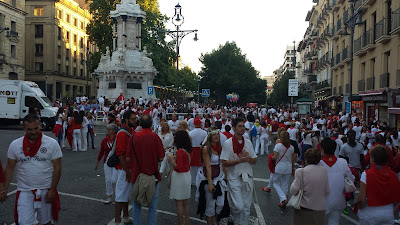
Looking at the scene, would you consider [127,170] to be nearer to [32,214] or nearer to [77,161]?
[32,214]

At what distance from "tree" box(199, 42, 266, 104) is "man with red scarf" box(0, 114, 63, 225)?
56046mm

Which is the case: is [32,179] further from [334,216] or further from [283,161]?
[283,161]

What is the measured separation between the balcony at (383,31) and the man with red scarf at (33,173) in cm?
2126

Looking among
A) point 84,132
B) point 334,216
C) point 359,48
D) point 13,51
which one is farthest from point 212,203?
point 13,51

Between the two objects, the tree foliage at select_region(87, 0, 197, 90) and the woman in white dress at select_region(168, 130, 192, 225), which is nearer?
the woman in white dress at select_region(168, 130, 192, 225)

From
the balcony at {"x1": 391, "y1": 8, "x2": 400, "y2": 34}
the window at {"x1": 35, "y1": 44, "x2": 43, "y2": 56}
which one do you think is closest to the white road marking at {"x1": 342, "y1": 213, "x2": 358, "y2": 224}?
the balcony at {"x1": 391, "y1": 8, "x2": 400, "y2": 34}

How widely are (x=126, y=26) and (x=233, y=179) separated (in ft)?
92.8

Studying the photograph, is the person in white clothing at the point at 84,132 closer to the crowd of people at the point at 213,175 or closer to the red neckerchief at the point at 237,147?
the crowd of people at the point at 213,175

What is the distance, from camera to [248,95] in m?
63.7

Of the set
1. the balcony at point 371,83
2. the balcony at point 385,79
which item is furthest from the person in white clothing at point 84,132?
the balcony at point 371,83

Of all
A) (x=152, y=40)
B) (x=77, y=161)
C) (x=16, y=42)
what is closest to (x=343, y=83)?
(x=152, y=40)

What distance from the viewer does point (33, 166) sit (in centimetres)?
440

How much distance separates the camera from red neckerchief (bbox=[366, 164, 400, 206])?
4285mm

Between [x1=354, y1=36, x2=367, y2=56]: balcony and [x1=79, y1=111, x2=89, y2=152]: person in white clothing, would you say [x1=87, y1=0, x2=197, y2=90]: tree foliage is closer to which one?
[x1=354, y1=36, x2=367, y2=56]: balcony
